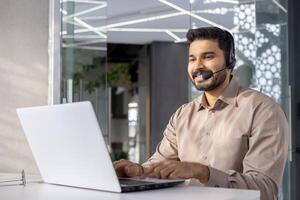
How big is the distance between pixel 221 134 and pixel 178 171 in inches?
15.5

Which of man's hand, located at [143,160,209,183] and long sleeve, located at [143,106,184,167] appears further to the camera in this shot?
long sleeve, located at [143,106,184,167]

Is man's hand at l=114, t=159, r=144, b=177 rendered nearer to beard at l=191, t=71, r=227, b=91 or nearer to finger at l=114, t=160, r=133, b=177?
finger at l=114, t=160, r=133, b=177

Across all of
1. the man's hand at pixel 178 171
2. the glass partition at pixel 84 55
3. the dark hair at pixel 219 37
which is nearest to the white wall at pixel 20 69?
the glass partition at pixel 84 55

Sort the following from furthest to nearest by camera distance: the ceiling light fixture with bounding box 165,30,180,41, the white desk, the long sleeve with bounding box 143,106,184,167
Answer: the ceiling light fixture with bounding box 165,30,180,41, the long sleeve with bounding box 143,106,184,167, the white desk

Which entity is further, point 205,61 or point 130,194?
point 205,61

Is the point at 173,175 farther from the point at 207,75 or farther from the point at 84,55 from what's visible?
the point at 84,55

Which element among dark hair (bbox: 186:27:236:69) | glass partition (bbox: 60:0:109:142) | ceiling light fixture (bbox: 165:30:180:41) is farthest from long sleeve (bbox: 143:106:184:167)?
ceiling light fixture (bbox: 165:30:180:41)

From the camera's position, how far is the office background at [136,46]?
2.20 m

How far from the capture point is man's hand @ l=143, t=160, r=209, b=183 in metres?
1.34

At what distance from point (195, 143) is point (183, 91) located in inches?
269

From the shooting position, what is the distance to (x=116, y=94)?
1587 cm

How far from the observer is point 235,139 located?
163 centimetres

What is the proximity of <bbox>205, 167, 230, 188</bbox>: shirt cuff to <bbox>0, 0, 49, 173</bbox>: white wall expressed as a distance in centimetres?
103

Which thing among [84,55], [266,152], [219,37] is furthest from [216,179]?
[84,55]
